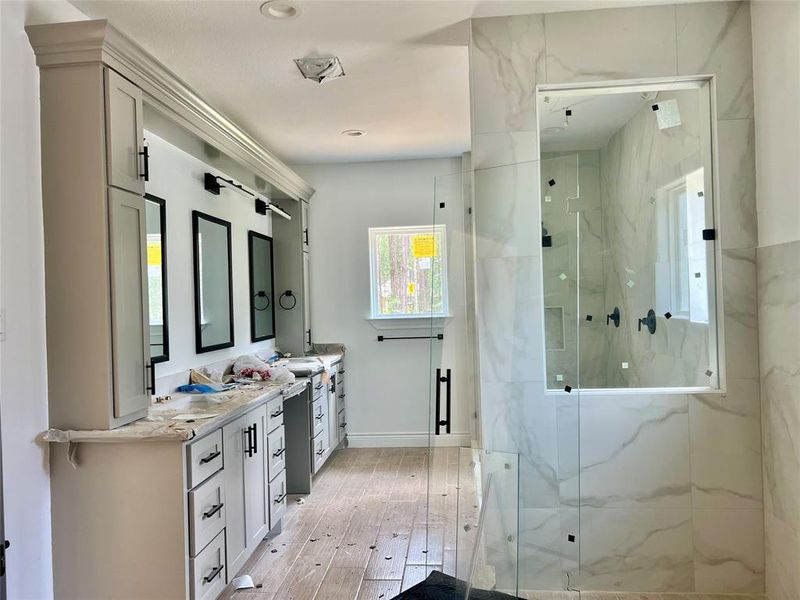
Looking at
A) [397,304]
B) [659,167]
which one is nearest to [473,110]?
[659,167]

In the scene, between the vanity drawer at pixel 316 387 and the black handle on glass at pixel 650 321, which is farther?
the vanity drawer at pixel 316 387

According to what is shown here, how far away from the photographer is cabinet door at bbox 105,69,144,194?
216 cm

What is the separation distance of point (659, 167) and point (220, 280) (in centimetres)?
278

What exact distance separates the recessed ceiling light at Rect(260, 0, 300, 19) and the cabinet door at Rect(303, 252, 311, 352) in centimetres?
274

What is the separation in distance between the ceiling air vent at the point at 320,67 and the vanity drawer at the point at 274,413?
5.88ft

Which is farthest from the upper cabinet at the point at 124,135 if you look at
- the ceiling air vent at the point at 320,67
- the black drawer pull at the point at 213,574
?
the black drawer pull at the point at 213,574

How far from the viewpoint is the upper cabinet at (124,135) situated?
2156mm

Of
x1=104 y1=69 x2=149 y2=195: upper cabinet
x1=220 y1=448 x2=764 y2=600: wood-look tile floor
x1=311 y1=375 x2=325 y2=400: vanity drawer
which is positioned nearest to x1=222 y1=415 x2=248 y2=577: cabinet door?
x1=220 y1=448 x2=764 y2=600: wood-look tile floor

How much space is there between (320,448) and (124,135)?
2737 mm

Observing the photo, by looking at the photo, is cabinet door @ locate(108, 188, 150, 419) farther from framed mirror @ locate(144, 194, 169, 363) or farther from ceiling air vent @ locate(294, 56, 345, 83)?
ceiling air vent @ locate(294, 56, 345, 83)

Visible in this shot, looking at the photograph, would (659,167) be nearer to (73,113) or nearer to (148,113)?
(148,113)

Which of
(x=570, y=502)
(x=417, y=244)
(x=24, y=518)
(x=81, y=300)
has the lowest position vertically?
(x=570, y=502)

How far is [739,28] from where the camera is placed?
2502 millimetres

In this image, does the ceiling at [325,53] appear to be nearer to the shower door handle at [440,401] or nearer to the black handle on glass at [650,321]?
the black handle on glass at [650,321]
